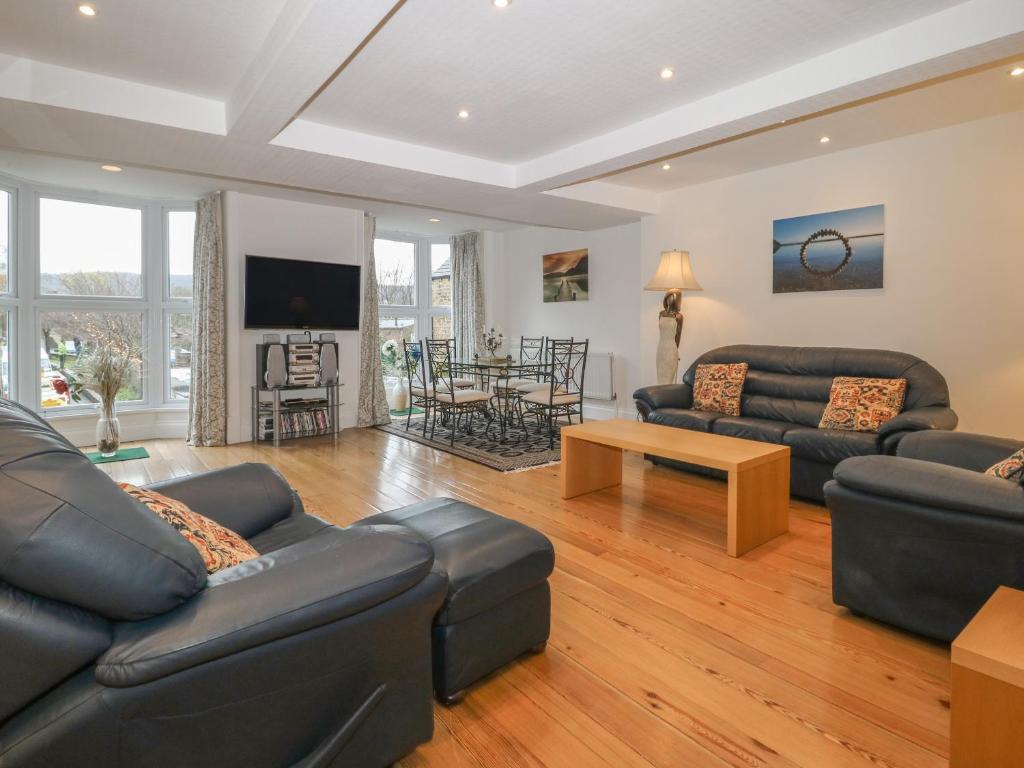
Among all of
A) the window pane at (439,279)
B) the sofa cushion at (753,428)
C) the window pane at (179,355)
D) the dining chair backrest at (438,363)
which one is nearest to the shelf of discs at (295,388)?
the window pane at (179,355)

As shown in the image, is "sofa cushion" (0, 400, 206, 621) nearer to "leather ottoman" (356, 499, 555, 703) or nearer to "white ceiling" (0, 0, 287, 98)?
"leather ottoman" (356, 499, 555, 703)

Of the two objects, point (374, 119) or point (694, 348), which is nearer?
point (374, 119)

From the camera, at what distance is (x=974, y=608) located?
2016 mm

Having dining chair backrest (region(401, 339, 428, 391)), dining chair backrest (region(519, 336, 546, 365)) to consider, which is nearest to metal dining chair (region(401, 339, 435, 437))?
dining chair backrest (region(401, 339, 428, 391))

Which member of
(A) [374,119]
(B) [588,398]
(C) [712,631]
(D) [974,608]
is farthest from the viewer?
(B) [588,398]

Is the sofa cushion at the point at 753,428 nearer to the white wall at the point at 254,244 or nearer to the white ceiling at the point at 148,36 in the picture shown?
the white ceiling at the point at 148,36

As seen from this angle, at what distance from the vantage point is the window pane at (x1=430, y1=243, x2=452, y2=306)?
336 inches

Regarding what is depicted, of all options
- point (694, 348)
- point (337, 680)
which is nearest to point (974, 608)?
point (337, 680)

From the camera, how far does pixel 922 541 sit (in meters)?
2.11

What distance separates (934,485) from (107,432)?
233 inches

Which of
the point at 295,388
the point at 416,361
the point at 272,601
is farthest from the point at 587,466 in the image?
the point at 295,388

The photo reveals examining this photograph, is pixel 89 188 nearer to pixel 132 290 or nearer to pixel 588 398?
pixel 132 290

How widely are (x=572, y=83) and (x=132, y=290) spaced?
5123mm

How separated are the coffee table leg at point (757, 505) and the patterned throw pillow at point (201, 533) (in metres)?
2.35
